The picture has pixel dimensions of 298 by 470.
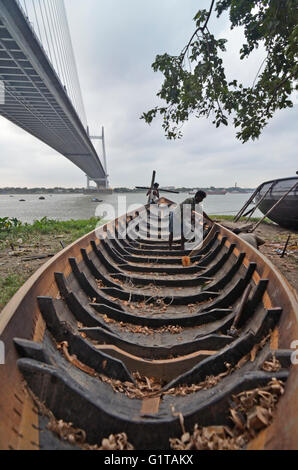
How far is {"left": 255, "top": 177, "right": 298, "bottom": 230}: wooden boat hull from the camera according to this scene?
342 inches

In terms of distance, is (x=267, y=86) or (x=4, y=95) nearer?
(x=267, y=86)

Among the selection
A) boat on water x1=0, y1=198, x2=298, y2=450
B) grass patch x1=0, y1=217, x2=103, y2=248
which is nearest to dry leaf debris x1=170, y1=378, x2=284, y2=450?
boat on water x1=0, y1=198, x2=298, y2=450

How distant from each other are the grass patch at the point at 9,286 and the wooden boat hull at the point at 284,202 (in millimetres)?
8976

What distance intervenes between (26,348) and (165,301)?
1.94 m

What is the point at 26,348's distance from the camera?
4.79 feet

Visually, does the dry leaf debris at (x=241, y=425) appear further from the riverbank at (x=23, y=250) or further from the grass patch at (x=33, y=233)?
the grass patch at (x=33, y=233)

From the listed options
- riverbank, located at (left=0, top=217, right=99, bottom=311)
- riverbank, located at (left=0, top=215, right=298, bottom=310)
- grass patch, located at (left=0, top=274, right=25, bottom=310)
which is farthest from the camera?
riverbank, located at (left=0, top=215, right=298, bottom=310)

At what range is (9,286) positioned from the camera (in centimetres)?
374

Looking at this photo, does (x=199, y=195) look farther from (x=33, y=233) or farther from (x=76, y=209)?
(x=76, y=209)

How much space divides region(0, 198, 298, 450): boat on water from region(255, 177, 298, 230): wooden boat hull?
6.91m

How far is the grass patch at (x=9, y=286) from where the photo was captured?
3.25 metres

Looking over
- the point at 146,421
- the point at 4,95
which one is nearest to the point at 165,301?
the point at 146,421

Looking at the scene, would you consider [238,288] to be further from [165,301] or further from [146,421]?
[146,421]

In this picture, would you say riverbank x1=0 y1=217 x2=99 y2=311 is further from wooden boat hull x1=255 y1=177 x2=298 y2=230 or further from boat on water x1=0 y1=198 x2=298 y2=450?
wooden boat hull x1=255 y1=177 x2=298 y2=230
